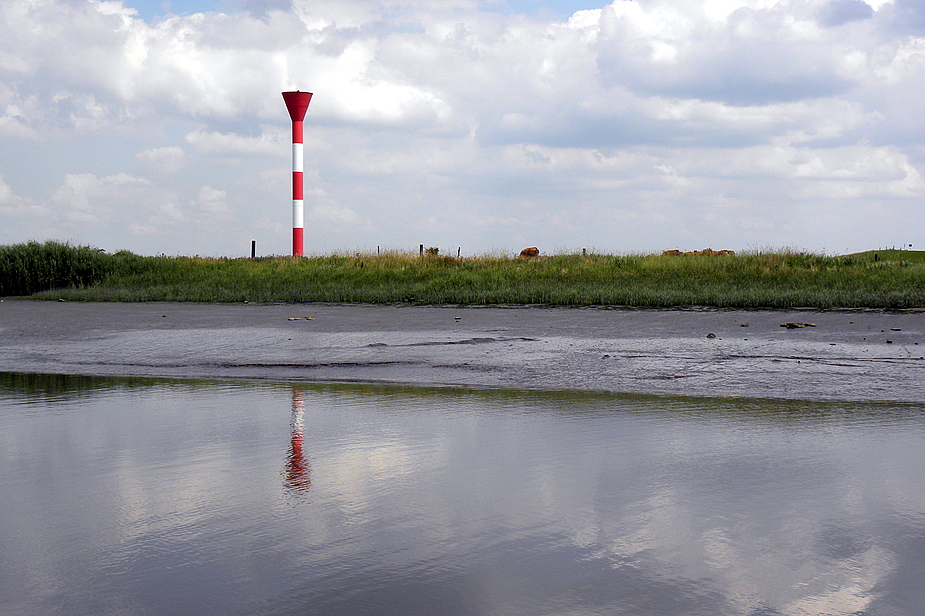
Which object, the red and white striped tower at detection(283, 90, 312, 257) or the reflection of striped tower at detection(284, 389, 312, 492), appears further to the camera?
the red and white striped tower at detection(283, 90, 312, 257)

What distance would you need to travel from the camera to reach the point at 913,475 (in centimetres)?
443

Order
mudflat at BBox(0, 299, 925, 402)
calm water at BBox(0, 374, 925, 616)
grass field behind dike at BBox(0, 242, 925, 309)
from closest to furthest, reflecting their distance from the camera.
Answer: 1. calm water at BBox(0, 374, 925, 616)
2. mudflat at BBox(0, 299, 925, 402)
3. grass field behind dike at BBox(0, 242, 925, 309)

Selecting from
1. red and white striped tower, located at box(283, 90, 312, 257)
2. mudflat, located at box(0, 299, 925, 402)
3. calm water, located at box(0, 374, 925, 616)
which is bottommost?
calm water, located at box(0, 374, 925, 616)

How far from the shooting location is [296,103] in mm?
43844

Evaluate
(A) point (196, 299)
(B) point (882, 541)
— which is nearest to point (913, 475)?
(B) point (882, 541)

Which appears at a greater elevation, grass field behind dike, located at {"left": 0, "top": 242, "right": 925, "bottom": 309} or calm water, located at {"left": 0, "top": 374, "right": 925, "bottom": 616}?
grass field behind dike, located at {"left": 0, "top": 242, "right": 925, "bottom": 309}

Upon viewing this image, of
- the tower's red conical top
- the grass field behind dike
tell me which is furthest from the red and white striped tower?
the grass field behind dike

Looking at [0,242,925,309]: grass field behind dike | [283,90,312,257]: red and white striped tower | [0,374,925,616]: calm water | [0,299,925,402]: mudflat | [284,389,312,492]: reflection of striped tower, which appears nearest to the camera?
[0,374,925,616]: calm water

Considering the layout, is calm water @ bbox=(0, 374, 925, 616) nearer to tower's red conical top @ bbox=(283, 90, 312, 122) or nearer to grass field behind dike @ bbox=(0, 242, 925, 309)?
grass field behind dike @ bbox=(0, 242, 925, 309)

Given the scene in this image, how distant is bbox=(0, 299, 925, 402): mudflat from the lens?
26.8 ft

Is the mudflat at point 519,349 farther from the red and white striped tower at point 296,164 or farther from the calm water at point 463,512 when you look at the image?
the red and white striped tower at point 296,164

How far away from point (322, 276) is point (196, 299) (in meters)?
5.45

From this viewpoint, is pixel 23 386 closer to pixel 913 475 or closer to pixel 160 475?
pixel 160 475

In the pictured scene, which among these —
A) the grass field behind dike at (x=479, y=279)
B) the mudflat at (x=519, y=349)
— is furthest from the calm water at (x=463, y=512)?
the grass field behind dike at (x=479, y=279)
